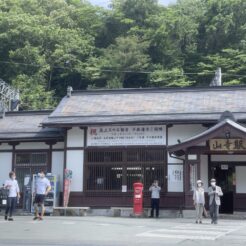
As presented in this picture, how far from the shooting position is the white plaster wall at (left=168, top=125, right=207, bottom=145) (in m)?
23.3

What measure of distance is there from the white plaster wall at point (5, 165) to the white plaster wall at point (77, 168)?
152 inches

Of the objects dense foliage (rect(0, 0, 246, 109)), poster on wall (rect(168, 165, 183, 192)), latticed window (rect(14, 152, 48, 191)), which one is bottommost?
poster on wall (rect(168, 165, 183, 192))

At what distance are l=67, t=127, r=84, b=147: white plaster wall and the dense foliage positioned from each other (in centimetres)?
2065

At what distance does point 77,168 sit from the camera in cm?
2406

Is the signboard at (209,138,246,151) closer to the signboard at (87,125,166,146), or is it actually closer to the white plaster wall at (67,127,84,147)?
the signboard at (87,125,166,146)

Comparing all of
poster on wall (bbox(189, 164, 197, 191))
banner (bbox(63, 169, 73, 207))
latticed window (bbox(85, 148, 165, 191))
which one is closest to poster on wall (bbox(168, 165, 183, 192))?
latticed window (bbox(85, 148, 165, 191))

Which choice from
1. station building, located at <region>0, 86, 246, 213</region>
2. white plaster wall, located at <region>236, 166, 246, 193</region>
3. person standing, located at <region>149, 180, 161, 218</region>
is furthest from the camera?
white plaster wall, located at <region>236, 166, 246, 193</region>

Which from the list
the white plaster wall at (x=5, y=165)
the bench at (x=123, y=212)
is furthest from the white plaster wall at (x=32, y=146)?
the bench at (x=123, y=212)

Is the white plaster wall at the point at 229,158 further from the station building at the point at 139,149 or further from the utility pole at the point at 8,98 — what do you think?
the utility pole at the point at 8,98

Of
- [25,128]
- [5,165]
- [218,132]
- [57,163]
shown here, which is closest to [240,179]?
[218,132]

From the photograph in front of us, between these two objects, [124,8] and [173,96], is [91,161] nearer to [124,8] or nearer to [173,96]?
[173,96]

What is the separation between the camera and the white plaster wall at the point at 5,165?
2589 centimetres

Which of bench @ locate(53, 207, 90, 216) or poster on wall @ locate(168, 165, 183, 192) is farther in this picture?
poster on wall @ locate(168, 165, 183, 192)

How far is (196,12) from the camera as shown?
54.4m
